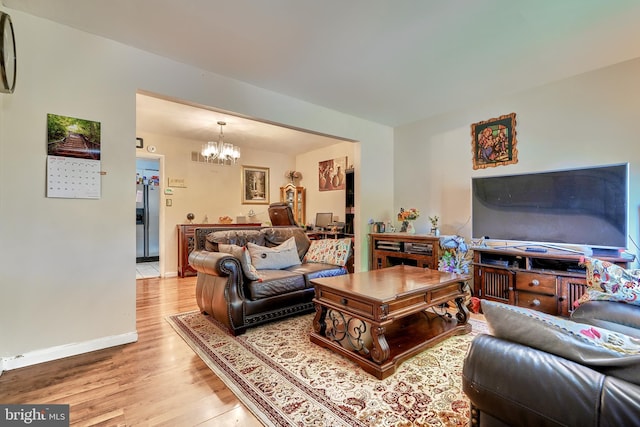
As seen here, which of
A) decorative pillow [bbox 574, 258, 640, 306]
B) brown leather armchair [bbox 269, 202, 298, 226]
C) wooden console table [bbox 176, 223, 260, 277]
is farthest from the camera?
wooden console table [bbox 176, 223, 260, 277]

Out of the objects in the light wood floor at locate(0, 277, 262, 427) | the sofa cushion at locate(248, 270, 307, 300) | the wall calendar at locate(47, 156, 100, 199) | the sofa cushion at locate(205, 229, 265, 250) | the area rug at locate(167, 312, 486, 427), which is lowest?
the light wood floor at locate(0, 277, 262, 427)

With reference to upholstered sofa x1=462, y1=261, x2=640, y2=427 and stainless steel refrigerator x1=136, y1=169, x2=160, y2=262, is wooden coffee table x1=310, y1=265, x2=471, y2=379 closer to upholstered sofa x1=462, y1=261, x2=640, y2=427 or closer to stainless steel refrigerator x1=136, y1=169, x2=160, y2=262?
upholstered sofa x1=462, y1=261, x2=640, y2=427

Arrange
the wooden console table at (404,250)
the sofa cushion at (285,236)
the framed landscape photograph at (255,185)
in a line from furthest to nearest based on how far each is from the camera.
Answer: the framed landscape photograph at (255,185) → the wooden console table at (404,250) → the sofa cushion at (285,236)

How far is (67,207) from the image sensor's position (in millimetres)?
2186

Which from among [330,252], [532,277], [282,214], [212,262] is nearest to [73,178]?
[212,262]

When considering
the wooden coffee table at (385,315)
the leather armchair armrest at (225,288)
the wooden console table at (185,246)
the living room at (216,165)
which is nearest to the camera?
the wooden coffee table at (385,315)

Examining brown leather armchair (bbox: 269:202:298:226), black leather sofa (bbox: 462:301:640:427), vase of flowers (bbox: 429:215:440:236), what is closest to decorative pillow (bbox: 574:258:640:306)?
black leather sofa (bbox: 462:301:640:427)

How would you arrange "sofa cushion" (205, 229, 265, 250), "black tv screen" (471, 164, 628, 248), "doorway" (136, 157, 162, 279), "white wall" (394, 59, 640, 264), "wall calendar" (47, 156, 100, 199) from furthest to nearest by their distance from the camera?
"doorway" (136, 157, 162, 279) → "sofa cushion" (205, 229, 265, 250) → "white wall" (394, 59, 640, 264) → "black tv screen" (471, 164, 628, 248) → "wall calendar" (47, 156, 100, 199)

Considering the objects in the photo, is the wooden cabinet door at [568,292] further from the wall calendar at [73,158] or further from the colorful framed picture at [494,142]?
the wall calendar at [73,158]

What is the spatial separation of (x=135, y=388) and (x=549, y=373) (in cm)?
212

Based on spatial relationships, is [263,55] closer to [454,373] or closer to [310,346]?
[310,346]

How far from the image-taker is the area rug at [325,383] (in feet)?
4.85

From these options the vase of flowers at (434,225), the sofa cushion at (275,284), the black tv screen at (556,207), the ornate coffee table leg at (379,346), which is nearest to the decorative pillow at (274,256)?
the sofa cushion at (275,284)

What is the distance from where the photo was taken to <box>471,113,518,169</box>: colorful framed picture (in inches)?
135
